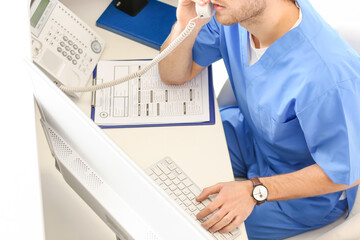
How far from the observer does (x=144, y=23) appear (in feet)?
5.54

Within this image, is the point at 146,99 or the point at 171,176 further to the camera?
the point at 146,99

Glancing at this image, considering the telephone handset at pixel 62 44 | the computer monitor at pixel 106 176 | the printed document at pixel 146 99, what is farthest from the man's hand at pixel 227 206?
the telephone handset at pixel 62 44

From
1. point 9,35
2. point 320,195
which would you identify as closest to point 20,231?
point 9,35

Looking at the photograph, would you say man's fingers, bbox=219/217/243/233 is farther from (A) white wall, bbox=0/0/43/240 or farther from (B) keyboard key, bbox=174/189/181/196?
(A) white wall, bbox=0/0/43/240

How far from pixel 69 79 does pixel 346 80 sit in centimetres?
78

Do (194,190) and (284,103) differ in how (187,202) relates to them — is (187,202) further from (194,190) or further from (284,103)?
(284,103)

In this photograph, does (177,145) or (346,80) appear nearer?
(346,80)

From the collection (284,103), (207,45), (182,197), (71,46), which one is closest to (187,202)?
(182,197)

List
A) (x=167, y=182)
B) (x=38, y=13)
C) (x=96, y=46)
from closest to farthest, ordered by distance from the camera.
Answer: (x=167, y=182)
(x=38, y=13)
(x=96, y=46)

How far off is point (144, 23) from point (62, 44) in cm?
31

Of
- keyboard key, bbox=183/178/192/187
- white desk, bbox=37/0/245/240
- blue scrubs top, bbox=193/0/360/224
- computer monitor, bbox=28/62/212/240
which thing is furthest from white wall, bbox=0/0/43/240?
blue scrubs top, bbox=193/0/360/224

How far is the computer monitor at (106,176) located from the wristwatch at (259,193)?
501 millimetres

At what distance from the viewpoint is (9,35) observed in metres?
1.01

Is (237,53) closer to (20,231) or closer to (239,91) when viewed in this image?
(239,91)
